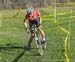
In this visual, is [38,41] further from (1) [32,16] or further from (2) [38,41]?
(1) [32,16]

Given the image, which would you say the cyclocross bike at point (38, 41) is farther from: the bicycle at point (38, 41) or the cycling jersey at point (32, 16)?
the cycling jersey at point (32, 16)

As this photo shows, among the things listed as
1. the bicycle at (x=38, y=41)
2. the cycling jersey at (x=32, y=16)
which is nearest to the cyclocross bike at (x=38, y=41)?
the bicycle at (x=38, y=41)

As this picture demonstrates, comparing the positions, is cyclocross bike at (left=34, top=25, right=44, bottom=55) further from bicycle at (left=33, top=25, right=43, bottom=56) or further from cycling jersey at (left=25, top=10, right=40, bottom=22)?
cycling jersey at (left=25, top=10, right=40, bottom=22)

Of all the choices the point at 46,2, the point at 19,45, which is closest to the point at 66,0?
the point at 46,2

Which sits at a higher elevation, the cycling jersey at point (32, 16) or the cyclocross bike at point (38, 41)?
the cycling jersey at point (32, 16)

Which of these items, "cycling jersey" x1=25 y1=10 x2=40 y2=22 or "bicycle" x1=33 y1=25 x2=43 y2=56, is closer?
"bicycle" x1=33 y1=25 x2=43 y2=56

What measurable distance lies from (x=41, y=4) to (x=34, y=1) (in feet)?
11.0

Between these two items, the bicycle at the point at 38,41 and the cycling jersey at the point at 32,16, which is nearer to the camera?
the bicycle at the point at 38,41

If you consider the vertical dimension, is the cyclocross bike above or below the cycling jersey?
below

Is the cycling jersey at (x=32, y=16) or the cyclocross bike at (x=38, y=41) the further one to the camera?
the cycling jersey at (x=32, y=16)

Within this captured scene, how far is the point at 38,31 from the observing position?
41.8 feet

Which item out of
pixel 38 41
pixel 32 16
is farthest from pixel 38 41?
pixel 32 16

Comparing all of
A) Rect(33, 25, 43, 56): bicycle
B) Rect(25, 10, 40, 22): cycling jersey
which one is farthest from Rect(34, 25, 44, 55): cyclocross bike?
Rect(25, 10, 40, 22): cycling jersey

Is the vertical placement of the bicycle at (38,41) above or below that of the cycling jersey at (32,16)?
below
